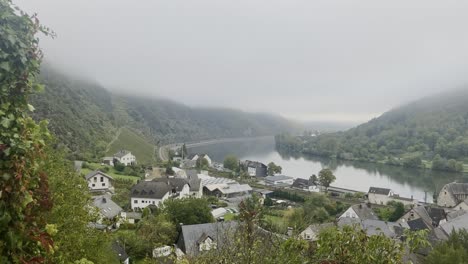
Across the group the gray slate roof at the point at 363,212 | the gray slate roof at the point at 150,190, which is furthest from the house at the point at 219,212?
the gray slate roof at the point at 363,212

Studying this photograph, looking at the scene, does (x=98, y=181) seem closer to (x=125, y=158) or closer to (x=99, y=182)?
(x=99, y=182)

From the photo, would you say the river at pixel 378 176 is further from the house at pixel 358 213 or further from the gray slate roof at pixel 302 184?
the house at pixel 358 213

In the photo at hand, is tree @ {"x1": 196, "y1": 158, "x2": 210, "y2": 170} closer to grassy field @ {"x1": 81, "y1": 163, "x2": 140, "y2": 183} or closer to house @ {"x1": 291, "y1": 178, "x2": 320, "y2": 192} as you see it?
house @ {"x1": 291, "y1": 178, "x2": 320, "y2": 192}

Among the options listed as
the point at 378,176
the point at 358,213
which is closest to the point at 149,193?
the point at 358,213

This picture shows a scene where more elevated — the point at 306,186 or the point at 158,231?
the point at 158,231

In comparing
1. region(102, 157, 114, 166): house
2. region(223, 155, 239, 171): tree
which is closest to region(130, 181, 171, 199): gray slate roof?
region(102, 157, 114, 166): house

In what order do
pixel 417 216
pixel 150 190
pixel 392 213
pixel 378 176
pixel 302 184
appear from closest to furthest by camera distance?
pixel 417 216 < pixel 392 213 < pixel 150 190 < pixel 302 184 < pixel 378 176

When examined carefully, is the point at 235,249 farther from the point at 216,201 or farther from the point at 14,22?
the point at 216,201
